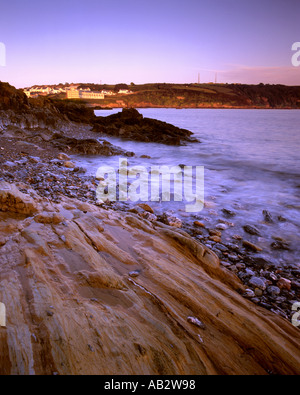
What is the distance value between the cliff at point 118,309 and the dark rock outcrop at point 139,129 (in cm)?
1459

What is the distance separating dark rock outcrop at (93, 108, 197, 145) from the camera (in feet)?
57.7

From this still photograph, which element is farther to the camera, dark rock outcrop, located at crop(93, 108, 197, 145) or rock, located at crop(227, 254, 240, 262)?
dark rock outcrop, located at crop(93, 108, 197, 145)

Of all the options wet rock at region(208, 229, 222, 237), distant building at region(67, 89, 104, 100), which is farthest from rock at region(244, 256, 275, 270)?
distant building at region(67, 89, 104, 100)

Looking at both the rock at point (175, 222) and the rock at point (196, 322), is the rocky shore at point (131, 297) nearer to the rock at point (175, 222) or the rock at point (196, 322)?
the rock at point (196, 322)

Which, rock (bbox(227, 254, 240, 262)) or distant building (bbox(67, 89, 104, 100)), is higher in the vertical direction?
distant building (bbox(67, 89, 104, 100))

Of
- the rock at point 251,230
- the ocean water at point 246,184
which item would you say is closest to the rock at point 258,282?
the ocean water at point 246,184

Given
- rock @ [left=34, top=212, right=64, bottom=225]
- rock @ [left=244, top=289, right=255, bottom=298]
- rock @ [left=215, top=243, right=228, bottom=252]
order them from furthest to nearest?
1. rock @ [left=215, top=243, right=228, bottom=252]
2. rock @ [left=34, top=212, right=64, bottom=225]
3. rock @ [left=244, top=289, right=255, bottom=298]

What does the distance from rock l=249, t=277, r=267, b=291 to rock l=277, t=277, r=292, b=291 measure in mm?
192

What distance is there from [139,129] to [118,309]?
62.9ft

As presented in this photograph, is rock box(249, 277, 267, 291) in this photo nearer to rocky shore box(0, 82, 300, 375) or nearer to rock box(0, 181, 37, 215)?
rocky shore box(0, 82, 300, 375)

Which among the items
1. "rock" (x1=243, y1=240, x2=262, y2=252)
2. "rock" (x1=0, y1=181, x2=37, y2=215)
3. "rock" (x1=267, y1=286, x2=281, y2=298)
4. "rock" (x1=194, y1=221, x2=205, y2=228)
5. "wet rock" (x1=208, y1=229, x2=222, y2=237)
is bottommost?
"rock" (x1=267, y1=286, x2=281, y2=298)

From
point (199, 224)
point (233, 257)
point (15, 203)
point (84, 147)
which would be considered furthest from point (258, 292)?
point (84, 147)

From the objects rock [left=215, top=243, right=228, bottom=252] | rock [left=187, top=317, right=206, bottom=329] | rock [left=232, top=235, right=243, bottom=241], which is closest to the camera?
rock [left=187, top=317, right=206, bottom=329]

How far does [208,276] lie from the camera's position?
283 centimetres
